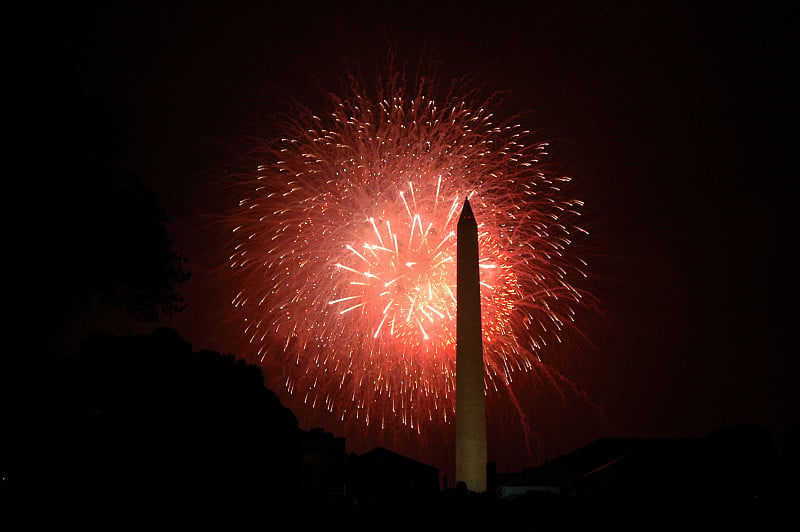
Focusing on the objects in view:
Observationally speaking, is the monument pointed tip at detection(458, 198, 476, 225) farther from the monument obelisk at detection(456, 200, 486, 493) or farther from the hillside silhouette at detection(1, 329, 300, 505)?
the hillside silhouette at detection(1, 329, 300, 505)

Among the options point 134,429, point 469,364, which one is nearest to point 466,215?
point 469,364

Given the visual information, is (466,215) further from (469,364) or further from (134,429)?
(134,429)

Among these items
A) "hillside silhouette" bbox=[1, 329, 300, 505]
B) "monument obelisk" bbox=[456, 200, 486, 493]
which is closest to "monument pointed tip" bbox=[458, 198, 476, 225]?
"monument obelisk" bbox=[456, 200, 486, 493]

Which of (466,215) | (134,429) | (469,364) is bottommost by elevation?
(134,429)

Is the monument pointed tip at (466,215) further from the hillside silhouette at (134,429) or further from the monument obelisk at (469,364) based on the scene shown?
the hillside silhouette at (134,429)

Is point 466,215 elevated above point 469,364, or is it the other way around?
point 466,215

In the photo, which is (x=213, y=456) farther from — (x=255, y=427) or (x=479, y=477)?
(x=479, y=477)

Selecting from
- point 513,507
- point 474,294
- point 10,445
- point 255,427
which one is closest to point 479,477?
point 474,294

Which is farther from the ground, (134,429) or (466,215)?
(466,215)

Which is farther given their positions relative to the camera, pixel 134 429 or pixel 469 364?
pixel 469 364
